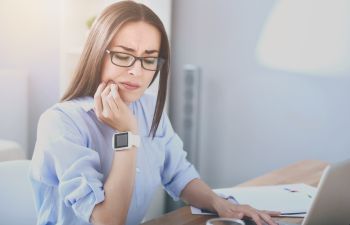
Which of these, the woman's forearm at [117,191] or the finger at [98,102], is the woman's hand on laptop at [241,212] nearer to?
the woman's forearm at [117,191]

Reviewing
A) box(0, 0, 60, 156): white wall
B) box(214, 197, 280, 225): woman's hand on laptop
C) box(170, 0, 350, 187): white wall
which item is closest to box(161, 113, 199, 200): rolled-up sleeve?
box(214, 197, 280, 225): woman's hand on laptop

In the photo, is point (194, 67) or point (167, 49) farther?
point (194, 67)

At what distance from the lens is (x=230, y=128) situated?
255 cm

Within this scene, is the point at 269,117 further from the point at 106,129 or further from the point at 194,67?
the point at 106,129

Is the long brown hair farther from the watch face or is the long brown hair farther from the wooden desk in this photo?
the wooden desk

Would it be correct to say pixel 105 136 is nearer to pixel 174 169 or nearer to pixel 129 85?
pixel 129 85

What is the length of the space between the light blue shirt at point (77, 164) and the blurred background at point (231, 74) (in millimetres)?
1054

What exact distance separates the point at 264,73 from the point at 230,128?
0.36 meters

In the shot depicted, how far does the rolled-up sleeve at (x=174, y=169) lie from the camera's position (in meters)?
1.36

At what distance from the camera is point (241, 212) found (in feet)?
3.82

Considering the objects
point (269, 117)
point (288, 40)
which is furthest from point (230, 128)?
point (288, 40)

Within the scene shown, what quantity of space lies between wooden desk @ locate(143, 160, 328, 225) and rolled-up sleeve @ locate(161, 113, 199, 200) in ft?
0.39

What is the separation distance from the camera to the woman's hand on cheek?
1052mm

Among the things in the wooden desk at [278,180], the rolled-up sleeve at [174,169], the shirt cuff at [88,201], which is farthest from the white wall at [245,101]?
the shirt cuff at [88,201]
